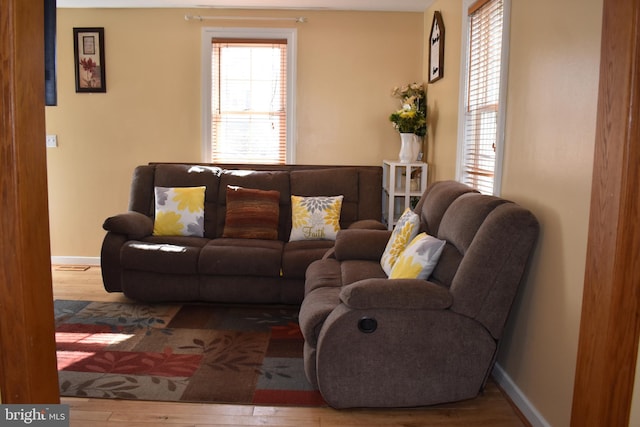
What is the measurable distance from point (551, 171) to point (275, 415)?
1630 mm

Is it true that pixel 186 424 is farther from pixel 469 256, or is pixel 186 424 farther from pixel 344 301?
pixel 469 256

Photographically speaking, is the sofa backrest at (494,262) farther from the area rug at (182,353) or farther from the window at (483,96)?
the area rug at (182,353)

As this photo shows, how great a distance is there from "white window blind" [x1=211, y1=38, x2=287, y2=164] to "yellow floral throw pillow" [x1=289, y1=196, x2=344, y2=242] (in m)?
0.91

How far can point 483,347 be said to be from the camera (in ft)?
8.54

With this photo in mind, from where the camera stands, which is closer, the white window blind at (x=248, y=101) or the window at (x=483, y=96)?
the window at (x=483, y=96)

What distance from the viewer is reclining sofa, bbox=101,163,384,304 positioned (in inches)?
162

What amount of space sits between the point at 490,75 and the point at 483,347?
5.24ft

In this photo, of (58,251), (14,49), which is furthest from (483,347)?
(58,251)

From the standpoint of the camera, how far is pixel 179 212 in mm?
4570

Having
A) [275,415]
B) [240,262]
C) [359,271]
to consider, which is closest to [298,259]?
[240,262]

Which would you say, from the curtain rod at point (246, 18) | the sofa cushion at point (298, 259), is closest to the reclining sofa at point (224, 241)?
the sofa cushion at point (298, 259)

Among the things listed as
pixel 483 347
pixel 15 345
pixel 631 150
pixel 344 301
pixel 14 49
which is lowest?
pixel 483 347

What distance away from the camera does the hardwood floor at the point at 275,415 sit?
256 centimetres
